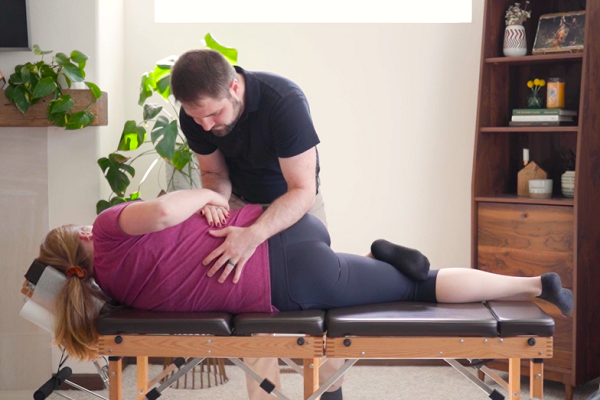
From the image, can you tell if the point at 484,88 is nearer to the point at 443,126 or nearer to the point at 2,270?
the point at 443,126

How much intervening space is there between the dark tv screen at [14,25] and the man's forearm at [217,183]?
3.48 feet

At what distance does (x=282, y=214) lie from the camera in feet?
6.20

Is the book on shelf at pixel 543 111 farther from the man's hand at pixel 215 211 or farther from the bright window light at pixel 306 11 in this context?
the man's hand at pixel 215 211

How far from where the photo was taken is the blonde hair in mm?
1783

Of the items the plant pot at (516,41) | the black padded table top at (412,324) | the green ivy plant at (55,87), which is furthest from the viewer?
the plant pot at (516,41)

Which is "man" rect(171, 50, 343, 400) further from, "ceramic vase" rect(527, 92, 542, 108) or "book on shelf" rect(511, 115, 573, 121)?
"ceramic vase" rect(527, 92, 542, 108)

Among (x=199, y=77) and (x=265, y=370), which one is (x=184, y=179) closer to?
(x=265, y=370)

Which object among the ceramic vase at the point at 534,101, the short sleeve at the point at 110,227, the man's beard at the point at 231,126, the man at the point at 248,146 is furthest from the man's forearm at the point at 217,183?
the ceramic vase at the point at 534,101

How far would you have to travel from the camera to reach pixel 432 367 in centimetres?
328

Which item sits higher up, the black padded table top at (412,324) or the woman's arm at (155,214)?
the woman's arm at (155,214)

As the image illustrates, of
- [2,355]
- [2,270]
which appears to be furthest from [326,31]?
[2,355]

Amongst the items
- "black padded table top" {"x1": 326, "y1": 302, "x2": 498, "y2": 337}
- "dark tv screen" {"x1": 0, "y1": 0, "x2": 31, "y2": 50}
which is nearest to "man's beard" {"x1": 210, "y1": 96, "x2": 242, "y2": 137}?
"black padded table top" {"x1": 326, "y1": 302, "x2": 498, "y2": 337}

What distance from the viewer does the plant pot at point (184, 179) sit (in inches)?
119

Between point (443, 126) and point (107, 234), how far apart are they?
1967mm
